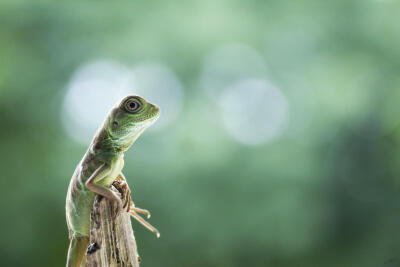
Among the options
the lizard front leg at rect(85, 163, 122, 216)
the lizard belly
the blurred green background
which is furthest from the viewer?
the blurred green background

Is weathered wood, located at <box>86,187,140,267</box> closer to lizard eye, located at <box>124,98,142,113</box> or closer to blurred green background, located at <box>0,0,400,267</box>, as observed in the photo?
lizard eye, located at <box>124,98,142,113</box>

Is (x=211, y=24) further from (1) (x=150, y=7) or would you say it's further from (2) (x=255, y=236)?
(2) (x=255, y=236)

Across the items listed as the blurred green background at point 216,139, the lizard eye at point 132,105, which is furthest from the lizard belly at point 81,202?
the blurred green background at point 216,139

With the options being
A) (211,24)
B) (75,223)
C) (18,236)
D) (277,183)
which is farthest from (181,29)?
(75,223)

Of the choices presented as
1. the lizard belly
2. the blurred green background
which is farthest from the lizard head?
the blurred green background

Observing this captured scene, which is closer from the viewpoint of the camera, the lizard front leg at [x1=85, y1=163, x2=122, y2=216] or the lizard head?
the lizard front leg at [x1=85, y1=163, x2=122, y2=216]

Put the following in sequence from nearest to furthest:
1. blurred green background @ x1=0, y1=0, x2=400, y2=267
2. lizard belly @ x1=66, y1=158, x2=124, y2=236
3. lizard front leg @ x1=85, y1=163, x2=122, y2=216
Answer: lizard front leg @ x1=85, y1=163, x2=122, y2=216, lizard belly @ x1=66, y1=158, x2=124, y2=236, blurred green background @ x1=0, y1=0, x2=400, y2=267
